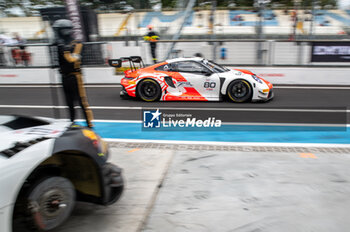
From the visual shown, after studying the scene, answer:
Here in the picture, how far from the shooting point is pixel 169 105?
26.1 feet

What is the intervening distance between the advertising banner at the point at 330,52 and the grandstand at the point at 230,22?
2.22 m

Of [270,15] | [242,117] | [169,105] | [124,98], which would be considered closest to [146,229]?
[242,117]

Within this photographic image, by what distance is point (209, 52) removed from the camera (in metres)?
11.9

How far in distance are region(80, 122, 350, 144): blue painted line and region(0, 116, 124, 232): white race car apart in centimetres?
258

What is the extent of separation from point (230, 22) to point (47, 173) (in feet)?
51.6

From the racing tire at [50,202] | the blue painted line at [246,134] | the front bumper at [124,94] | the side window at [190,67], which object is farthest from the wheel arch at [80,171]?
the front bumper at [124,94]

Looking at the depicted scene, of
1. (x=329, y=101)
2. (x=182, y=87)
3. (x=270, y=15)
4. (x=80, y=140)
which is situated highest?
A: (x=270, y=15)

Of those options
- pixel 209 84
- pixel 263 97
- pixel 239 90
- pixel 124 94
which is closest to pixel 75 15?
pixel 124 94

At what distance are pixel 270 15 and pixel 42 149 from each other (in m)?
15.0

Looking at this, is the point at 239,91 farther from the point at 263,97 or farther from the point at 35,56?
the point at 35,56

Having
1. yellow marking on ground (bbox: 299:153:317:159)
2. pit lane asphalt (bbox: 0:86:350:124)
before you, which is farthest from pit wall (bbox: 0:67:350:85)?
yellow marking on ground (bbox: 299:153:317:159)

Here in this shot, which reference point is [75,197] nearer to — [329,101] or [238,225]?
[238,225]

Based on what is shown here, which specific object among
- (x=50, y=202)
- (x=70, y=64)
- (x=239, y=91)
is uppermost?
(x=70, y=64)

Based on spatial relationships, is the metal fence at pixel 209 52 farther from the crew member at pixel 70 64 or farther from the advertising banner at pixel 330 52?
the crew member at pixel 70 64
